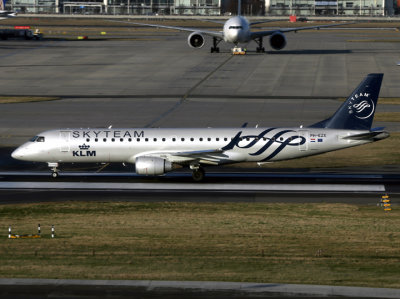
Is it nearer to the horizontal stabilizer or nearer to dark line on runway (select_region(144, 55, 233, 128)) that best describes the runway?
dark line on runway (select_region(144, 55, 233, 128))

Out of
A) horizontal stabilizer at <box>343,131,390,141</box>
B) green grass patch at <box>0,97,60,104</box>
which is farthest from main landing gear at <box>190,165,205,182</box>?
green grass patch at <box>0,97,60,104</box>

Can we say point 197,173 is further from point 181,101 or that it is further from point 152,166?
point 181,101

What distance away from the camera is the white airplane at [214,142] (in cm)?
4316

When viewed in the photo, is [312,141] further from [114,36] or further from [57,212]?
[114,36]

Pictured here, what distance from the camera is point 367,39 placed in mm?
144875

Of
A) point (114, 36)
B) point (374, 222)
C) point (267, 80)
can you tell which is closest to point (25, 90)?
point (267, 80)

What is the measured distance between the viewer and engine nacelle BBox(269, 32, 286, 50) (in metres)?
111

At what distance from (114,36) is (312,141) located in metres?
117

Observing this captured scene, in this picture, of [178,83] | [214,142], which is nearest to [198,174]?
[214,142]

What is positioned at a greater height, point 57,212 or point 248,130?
point 248,130

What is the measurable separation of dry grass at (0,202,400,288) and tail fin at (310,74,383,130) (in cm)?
723

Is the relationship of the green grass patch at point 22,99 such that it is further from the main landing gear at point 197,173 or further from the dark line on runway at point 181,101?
the main landing gear at point 197,173

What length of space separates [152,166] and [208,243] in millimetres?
12736

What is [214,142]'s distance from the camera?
4362 cm
